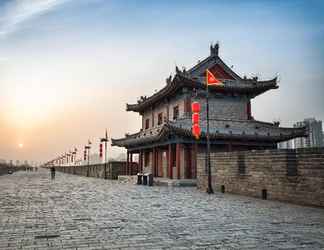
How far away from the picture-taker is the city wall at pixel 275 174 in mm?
10516

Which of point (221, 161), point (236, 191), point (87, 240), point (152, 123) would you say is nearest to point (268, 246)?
point (87, 240)

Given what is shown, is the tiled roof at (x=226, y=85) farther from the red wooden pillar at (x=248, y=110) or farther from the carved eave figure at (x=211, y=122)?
the red wooden pillar at (x=248, y=110)

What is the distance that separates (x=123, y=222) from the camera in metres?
7.20

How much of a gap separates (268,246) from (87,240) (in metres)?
3.09

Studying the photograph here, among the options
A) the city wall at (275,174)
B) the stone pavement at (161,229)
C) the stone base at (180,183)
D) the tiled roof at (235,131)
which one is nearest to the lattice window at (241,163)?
the city wall at (275,174)

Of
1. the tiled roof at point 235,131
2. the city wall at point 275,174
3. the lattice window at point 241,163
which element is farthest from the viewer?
the tiled roof at point 235,131

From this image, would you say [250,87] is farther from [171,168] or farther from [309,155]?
[309,155]

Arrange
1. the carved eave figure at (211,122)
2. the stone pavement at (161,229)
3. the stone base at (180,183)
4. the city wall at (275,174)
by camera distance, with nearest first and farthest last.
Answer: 1. the stone pavement at (161,229)
2. the city wall at (275,174)
3. the stone base at (180,183)
4. the carved eave figure at (211,122)

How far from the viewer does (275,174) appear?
12.4 meters

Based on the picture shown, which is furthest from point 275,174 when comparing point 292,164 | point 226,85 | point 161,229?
point 226,85

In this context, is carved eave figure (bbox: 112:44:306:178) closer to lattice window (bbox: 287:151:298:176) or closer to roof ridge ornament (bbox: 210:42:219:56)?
roof ridge ornament (bbox: 210:42:219:56)

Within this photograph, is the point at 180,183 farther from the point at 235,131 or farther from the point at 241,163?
the point at 241,163

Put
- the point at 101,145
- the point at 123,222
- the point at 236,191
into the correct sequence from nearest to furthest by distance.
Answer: the point at 123,222 → the point at 236,191 → the point at 101,145

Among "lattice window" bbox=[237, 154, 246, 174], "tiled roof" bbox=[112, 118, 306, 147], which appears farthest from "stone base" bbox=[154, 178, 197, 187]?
"lattice window" bbox=[237, 154, 246, 174]
